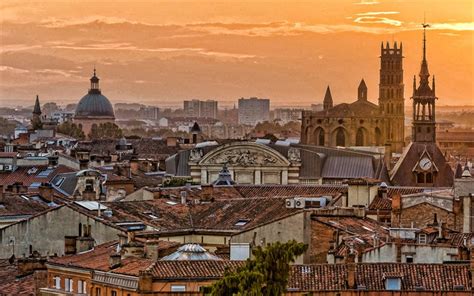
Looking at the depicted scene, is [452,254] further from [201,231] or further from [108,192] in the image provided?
[108,192]

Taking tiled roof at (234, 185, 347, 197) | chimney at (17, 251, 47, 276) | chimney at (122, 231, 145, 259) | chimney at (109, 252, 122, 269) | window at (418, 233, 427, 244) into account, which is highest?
tiled roof at (234, 185, 347, 197)

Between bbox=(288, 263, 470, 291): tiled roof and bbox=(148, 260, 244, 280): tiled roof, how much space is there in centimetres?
196

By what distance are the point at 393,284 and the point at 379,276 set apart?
0.53 metres

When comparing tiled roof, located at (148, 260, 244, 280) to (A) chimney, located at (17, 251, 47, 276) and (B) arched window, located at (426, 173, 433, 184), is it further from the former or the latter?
(B) arched window, located at (426, 173, 433, 184)

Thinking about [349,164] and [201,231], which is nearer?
[201,231]

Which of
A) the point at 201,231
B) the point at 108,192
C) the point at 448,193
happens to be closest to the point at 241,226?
the point at 201,231

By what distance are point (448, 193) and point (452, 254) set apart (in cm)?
2194

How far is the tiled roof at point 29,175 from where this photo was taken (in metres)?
105

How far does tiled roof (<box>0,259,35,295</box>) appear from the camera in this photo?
53316 mm

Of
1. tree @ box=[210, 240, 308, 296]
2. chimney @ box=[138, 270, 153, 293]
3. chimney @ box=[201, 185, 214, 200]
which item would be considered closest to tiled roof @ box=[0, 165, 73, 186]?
chimney @ box=[201, 185, 214, 200]

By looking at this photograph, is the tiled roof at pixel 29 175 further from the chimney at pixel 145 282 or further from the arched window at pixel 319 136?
the arched window at pixel 319 136

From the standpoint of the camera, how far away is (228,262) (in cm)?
5100

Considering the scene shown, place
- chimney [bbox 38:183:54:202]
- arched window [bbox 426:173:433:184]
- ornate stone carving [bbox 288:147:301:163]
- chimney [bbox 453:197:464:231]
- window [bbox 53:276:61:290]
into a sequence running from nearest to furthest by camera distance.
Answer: window [bbox 53:276:61:290], chimney [bbox 453:197:464:231], chimney [bbox 38:183:54:202], arched window [bbox 426:173:433:184], ornate stone carving [bbox 288:147:301:163]

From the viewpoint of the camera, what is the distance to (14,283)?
5438 centimetres
